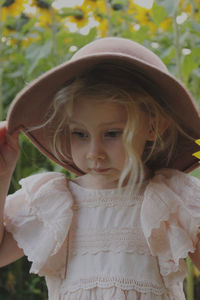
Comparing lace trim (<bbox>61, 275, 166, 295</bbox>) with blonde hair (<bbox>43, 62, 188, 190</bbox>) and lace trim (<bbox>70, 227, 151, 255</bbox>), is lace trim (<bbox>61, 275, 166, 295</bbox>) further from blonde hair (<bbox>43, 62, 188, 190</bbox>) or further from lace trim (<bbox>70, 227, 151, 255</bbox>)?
blonde hair (<bbox>43, 62, 188, 190</bbox>)

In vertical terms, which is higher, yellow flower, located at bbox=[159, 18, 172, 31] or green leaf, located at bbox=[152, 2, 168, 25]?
green leaf, located at bbox=[152, 2, 168, 25]

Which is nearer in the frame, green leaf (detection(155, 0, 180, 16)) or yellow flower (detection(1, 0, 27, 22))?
green leaf (detection(155, 0, 180, 16))

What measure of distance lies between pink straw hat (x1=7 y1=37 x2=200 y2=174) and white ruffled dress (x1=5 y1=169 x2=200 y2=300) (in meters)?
0.11

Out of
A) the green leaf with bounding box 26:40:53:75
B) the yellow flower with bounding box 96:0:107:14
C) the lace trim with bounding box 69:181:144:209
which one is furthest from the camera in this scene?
the yellow flower with bounding box 96:0:107:14

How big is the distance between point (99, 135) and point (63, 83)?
0.11 m

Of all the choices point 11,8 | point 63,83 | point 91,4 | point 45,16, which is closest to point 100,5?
point 91,4

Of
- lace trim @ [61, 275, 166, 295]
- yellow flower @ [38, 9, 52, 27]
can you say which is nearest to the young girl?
lace trim @ [61, 275, 166, 295]

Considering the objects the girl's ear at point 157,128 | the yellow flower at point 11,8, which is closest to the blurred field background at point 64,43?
the yellow flower at point 11,8

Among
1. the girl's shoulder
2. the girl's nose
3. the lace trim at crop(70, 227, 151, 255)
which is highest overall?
the girl's nose

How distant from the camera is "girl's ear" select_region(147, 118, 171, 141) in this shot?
34.5 inches

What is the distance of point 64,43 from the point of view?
1698mm

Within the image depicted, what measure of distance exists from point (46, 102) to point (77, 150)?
10 cm

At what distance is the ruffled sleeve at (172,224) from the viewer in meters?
0.83

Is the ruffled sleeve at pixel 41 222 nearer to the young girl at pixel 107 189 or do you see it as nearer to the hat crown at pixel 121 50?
the young girl at pixel 107 189
